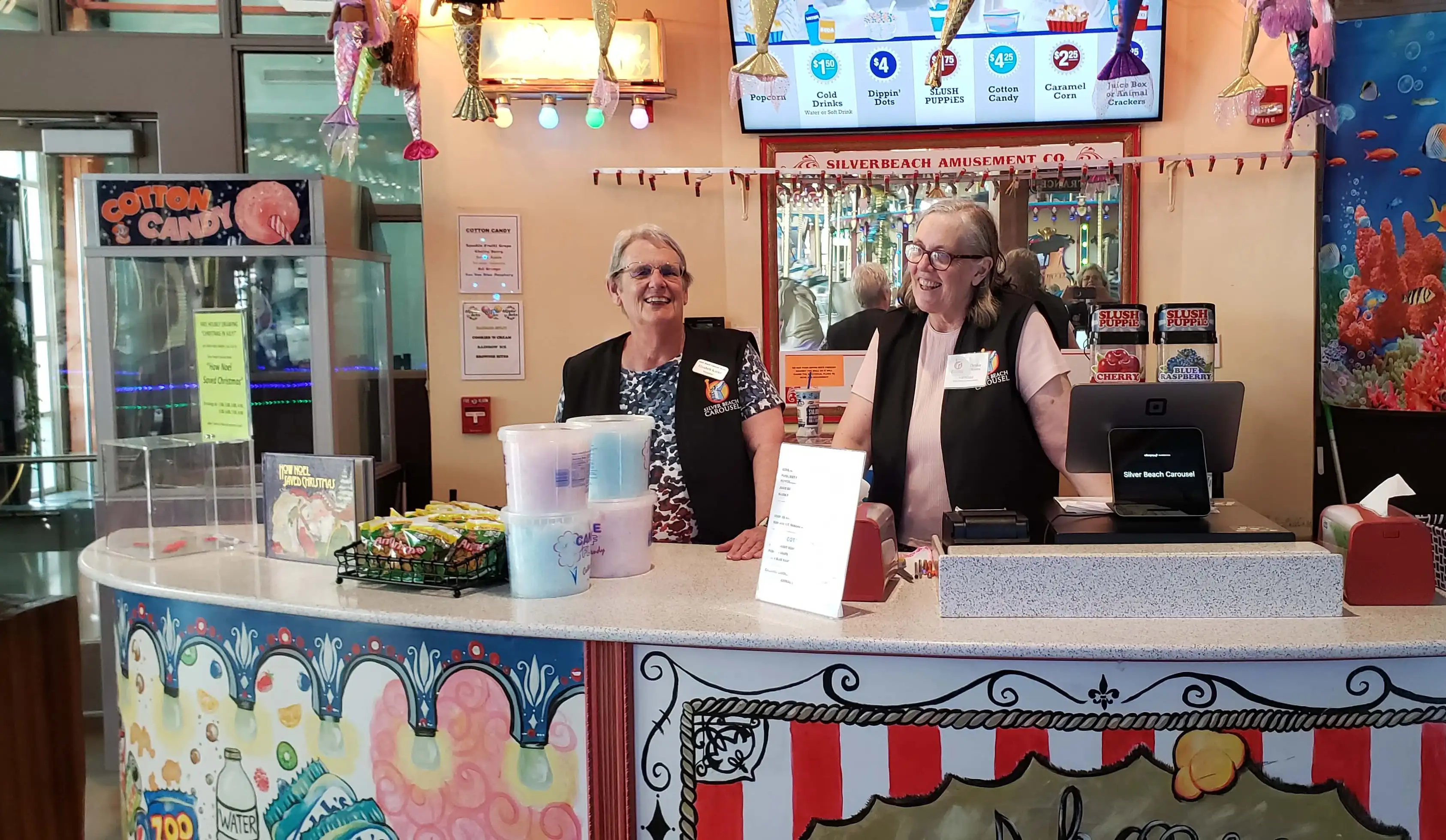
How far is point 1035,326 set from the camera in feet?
9.10

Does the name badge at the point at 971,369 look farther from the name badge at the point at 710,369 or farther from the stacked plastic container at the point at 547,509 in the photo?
the stacked plastic container at the point at 547,509

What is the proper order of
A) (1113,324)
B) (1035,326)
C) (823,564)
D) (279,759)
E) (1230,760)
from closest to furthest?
(1230,760), (823,564), (279,759), (1035,326), (1113,324)

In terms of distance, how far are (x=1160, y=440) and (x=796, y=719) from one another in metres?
0.91

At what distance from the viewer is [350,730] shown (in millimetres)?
2006

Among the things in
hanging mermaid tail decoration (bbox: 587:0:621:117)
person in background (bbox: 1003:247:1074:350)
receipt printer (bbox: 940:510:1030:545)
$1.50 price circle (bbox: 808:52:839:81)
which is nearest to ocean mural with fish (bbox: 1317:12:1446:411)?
person in background (bbox: 1003:247:1074:350)

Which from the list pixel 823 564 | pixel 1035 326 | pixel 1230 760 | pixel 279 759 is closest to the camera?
pixel 1230 760

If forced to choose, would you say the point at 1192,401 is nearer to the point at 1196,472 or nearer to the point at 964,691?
the point at 1196,472

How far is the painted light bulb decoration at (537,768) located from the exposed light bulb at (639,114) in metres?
2.92

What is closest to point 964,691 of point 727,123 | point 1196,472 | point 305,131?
point 1196,472

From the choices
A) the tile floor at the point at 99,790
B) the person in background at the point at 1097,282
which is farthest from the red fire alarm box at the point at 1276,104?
the tile floor at the point at 99,790

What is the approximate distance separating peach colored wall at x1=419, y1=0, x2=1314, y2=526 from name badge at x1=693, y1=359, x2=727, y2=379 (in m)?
1.56

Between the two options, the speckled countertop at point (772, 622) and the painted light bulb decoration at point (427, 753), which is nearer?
the speckled countertop at point (772, 622)

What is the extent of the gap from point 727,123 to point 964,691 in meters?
3.10

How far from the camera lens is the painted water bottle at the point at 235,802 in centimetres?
210
